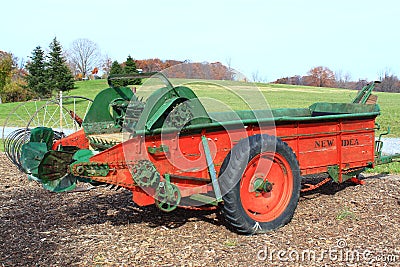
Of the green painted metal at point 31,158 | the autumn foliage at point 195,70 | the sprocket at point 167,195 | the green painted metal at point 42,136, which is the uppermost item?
the autumn foliage at point 195,70

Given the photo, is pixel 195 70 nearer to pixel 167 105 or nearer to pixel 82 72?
pixel 167 105

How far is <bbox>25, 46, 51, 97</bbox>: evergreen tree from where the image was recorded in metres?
44.7

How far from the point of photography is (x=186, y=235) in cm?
482

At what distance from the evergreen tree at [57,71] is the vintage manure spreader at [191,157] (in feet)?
135

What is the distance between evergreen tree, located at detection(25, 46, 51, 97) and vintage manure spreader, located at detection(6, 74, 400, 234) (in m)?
41.6

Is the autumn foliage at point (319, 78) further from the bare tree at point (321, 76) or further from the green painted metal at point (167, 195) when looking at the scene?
the green painted metal at point (167, 195)

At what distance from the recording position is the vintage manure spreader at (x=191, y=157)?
4336 millimetres

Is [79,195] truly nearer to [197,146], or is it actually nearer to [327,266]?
[197,146]

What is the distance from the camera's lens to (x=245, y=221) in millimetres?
4578

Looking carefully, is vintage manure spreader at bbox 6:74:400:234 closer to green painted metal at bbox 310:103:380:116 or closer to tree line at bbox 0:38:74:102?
green painted metal at bbox 310:103:380:116

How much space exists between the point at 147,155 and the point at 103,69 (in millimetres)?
80874

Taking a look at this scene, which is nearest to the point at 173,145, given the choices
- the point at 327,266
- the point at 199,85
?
the point at 199,85

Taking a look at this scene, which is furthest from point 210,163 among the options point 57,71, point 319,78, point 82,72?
point 82,72

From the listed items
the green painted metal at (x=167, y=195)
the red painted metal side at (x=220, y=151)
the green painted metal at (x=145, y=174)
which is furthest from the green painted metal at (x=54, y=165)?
the green painted metal at (x=167, y=195)
